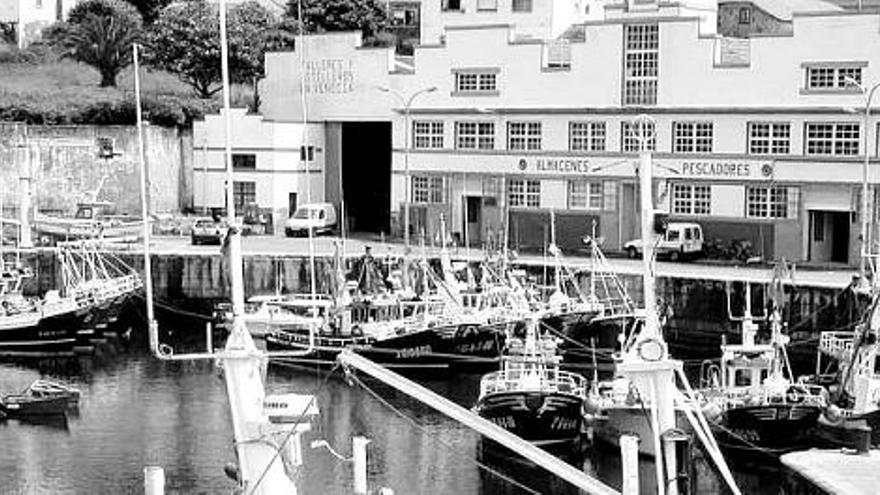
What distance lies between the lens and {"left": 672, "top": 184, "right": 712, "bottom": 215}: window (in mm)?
66688

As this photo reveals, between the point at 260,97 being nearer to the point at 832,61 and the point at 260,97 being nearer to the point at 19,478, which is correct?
the point at 832,61

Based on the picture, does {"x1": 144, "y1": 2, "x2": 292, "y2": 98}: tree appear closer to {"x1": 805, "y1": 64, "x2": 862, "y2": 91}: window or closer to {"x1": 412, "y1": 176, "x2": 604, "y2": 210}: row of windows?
{"x1": 412, "y1": 176, "x2": 604, "y2": 210}: row of windows

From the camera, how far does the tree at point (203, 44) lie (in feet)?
284

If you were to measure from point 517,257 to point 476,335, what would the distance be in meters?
13.2

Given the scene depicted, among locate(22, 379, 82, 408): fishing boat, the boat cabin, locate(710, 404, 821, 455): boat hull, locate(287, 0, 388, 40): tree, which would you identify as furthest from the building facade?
locate(22, 379, 82, 408): fishing boat

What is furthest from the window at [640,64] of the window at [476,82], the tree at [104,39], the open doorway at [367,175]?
the tree at [104,39]

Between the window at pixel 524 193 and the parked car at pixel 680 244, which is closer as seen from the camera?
the parked car at pixel 680 244

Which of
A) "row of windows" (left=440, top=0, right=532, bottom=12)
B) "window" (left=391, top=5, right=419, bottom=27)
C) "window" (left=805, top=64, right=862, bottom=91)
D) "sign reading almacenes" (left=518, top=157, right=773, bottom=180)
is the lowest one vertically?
"sign reading almacenes" (left=518, top=157, right=773, bottom=180)

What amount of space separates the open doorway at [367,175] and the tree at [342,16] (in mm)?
13341

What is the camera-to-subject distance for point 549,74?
71.1 meters

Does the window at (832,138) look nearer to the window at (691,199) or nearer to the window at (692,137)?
the window at (692,137)

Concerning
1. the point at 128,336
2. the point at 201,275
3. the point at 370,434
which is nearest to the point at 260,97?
the point at 201,275

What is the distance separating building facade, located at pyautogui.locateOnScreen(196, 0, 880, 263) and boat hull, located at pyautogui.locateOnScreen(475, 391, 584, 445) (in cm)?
2208

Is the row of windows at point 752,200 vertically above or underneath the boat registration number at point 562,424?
above
